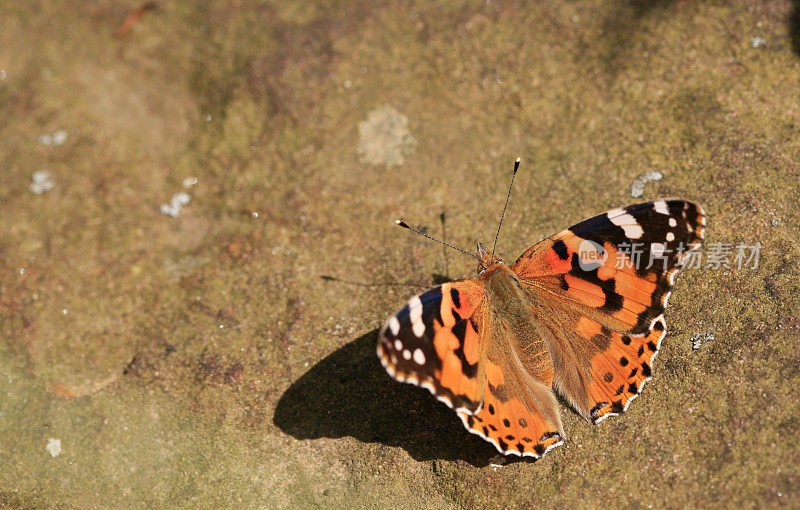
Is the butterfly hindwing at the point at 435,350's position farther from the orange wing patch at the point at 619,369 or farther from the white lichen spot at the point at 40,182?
the white lichen spot at the point at 40,182

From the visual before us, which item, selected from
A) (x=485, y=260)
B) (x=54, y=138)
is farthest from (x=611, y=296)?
(x=54, y=138)

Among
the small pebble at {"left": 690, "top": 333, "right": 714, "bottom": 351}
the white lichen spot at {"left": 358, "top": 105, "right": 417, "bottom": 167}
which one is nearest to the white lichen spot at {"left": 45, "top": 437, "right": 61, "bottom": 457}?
the white lichen spot at {"left": 358, "top": 105, "right": 417, "bottom": 167}

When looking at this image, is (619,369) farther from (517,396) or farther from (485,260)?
(485,260)

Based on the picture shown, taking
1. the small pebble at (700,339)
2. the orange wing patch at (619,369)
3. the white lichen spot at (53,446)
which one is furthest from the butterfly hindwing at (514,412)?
the white lichen spot at (53,446)

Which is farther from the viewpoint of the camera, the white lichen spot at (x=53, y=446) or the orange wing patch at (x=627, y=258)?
the white lichen spot at (x=53, y=446)

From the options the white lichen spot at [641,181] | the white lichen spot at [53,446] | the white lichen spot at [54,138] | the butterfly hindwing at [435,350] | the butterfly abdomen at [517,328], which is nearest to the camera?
the butterfly hindwing at [435,350]

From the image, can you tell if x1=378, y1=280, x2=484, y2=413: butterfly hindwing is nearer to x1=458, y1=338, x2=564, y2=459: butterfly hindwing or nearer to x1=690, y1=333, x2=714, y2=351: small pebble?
x1=458, y1=338, x2=564, y2=459: butterfly hindwing
